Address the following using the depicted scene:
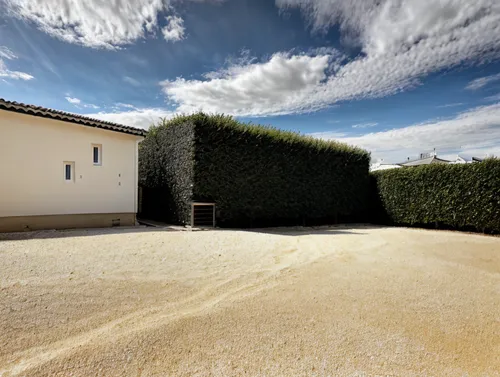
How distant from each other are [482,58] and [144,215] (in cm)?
1565

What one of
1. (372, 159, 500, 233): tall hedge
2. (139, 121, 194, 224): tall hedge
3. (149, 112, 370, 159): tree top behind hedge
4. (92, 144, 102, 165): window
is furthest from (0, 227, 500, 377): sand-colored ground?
(372, 159, 500, 233): tall hedge

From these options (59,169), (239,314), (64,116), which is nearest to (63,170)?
(59,169)

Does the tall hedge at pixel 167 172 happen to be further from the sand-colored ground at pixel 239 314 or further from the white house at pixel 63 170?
the sand-colored ground at pixel 239 314

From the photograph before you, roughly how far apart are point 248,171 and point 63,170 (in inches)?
266

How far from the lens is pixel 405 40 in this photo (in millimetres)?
8938

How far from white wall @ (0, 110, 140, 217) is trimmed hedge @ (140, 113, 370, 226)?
183 cm

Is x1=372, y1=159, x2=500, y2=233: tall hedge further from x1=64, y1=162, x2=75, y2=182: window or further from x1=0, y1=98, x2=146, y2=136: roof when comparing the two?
x1=64, y1=162, x2=75, y2=182: window

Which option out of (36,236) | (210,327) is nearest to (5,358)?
(210,327)

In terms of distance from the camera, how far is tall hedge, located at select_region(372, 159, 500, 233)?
10203 mm

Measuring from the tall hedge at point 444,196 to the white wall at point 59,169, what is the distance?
41.5 feet

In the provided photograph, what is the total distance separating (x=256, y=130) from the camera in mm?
11148

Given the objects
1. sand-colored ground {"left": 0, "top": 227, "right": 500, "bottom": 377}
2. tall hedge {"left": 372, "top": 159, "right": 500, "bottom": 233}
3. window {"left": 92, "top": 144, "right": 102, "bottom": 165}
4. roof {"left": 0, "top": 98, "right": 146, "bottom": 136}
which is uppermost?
roof {"left": 0, "top": 98, "right": 146, "bottom": 136}

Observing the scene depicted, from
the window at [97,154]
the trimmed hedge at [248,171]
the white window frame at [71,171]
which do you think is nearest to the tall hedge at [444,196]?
the trimmed hedge at [248,171]

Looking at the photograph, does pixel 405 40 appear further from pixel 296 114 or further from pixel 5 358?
pixel 5 358
